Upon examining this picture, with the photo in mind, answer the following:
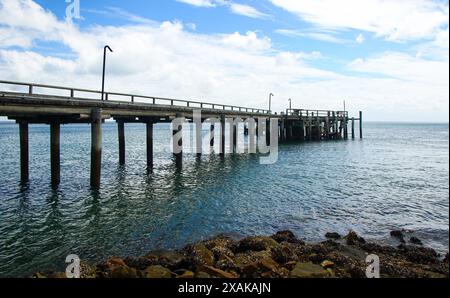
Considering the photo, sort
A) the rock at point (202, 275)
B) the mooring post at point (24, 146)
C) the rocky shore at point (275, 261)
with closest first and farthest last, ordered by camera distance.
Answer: the rock at point (202, 275)
the rocky shore at point (275, 261)
the mooring post at point (24, 146)

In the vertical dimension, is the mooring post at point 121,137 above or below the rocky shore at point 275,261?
above

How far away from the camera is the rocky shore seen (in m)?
7.27

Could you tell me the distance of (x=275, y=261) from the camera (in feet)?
27.5

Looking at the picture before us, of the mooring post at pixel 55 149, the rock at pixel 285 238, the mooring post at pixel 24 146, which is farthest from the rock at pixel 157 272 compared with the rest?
the mooring post at pixel 24 146

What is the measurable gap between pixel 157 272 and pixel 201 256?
134cm

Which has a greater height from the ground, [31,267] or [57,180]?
[57,180]

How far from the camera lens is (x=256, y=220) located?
13.2 m

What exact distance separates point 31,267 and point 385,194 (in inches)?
674

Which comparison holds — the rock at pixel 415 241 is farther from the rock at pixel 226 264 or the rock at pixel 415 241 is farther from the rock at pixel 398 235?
the rock at pixel 226 264

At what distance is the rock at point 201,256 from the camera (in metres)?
7.91

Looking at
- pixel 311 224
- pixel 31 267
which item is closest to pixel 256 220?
pixel 311 224

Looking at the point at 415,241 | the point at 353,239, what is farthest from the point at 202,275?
the point at 415,241
